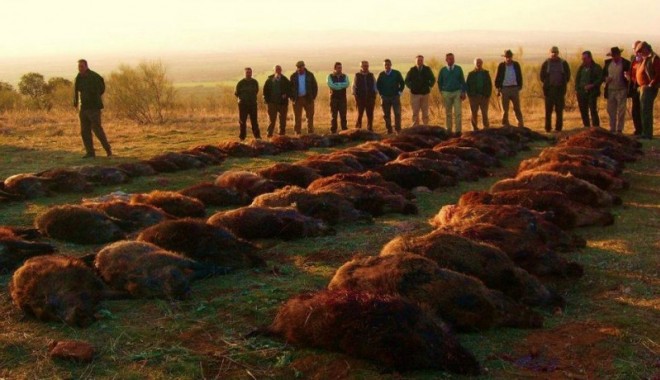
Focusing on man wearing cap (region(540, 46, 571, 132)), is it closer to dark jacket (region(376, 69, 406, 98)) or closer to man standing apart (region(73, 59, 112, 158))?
dark jacket (region(376, 69, 406, 98))

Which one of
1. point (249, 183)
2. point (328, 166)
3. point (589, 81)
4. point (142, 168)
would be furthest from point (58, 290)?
point (589, 81)

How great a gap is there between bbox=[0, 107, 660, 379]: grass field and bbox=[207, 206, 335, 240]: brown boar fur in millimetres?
237

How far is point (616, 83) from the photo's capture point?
1762 cm

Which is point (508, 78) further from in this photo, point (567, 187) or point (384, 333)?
point (384, 333)

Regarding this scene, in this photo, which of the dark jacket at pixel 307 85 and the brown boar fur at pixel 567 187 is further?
the dark jacket at pixel 307 85

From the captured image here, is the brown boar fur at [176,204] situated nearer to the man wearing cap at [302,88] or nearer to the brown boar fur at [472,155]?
the brown boar fur at [472,155]

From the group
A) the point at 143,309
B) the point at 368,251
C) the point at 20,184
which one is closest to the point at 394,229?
the point at 368,251

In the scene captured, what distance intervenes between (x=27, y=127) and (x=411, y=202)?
19.0 meters

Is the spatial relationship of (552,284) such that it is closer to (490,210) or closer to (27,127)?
(490,210)

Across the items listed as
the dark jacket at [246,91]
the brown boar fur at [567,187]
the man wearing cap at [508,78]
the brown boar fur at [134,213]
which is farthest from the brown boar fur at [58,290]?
the man wearing cap at [508,78]

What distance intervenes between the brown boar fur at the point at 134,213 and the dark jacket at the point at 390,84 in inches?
431

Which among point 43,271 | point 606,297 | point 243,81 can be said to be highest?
point 243,81

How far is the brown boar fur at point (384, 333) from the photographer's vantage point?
4695mm

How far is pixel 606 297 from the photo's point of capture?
6.46 metres
